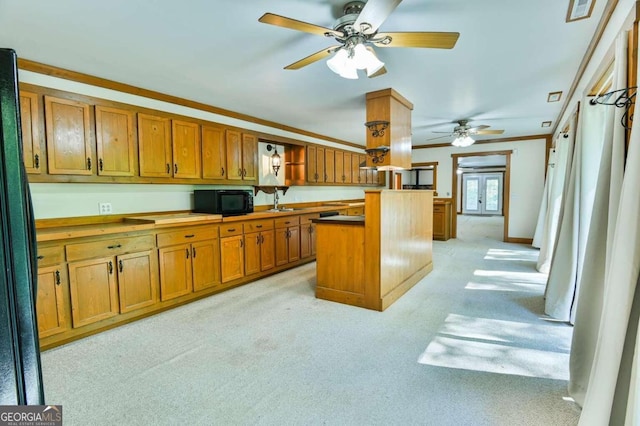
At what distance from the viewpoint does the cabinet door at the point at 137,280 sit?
2.98m

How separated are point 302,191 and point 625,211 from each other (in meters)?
5.20

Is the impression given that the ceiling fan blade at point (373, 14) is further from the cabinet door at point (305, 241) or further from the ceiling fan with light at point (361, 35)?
the cabinet door at point (305, 241)

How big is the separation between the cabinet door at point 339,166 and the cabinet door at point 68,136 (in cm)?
464

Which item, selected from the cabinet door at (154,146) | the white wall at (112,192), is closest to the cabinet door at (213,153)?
the white wall at (112,192)

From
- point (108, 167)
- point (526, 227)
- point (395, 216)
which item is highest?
point (108, 167)

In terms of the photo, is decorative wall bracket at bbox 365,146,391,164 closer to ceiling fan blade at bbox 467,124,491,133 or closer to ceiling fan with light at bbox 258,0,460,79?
ceiling fan with light at bbox 258,0,460,79

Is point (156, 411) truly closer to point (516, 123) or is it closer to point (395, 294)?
point (395, 294)

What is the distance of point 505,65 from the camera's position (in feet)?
9.81

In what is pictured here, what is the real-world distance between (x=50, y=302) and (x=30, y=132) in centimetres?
148

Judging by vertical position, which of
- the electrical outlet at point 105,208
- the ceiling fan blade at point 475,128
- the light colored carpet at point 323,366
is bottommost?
the light colored carpet at point 323,366

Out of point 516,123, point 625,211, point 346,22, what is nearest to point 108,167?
point 346,22

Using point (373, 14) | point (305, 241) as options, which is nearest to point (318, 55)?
point (373, 14)

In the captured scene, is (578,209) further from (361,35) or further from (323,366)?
(323,366)

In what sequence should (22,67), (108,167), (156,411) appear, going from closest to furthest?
(156,411), (22,67), (108,167)
